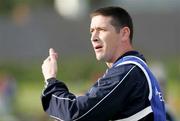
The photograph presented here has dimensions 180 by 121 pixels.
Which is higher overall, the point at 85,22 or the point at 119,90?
the point at 85,22

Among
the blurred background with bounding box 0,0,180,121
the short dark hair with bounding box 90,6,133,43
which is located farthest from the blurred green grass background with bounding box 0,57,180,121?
the short dark hair with bounding box 90,6,133,43

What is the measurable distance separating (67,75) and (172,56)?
13.6 ft

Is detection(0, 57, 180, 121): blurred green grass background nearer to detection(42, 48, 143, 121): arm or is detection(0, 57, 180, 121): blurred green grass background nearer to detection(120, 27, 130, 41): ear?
detection(120, 27, 130, 41): ear

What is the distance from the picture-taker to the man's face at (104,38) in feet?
20.6

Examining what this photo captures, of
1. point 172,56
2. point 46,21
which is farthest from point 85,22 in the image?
point 172,56

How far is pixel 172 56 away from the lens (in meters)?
33.9

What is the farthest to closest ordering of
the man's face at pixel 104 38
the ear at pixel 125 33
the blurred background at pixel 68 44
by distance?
the blurred background at pixel 68 44, the ear at pixel 125 33, the man's face at pixel 104 38

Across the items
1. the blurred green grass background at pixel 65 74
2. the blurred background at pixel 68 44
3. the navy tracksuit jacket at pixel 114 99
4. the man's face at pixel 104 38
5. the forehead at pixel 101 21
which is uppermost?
the blurred background at pixel 68 44

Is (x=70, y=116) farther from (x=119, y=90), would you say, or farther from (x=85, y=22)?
(x=85, y=22)

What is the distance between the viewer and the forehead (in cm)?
634

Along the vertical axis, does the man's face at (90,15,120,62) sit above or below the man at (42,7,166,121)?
above

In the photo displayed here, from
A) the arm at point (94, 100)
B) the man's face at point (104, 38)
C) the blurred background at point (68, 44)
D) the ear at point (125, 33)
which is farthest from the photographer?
the blurred background at point (68, 44)

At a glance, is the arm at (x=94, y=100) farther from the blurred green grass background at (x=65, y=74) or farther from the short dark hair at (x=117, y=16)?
the blurred green grass background at (x=65, y=74)

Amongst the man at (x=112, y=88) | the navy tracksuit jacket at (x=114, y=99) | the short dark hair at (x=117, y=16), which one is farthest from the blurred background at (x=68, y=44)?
the navy tracksuit jacket at (x=114, y=99)
